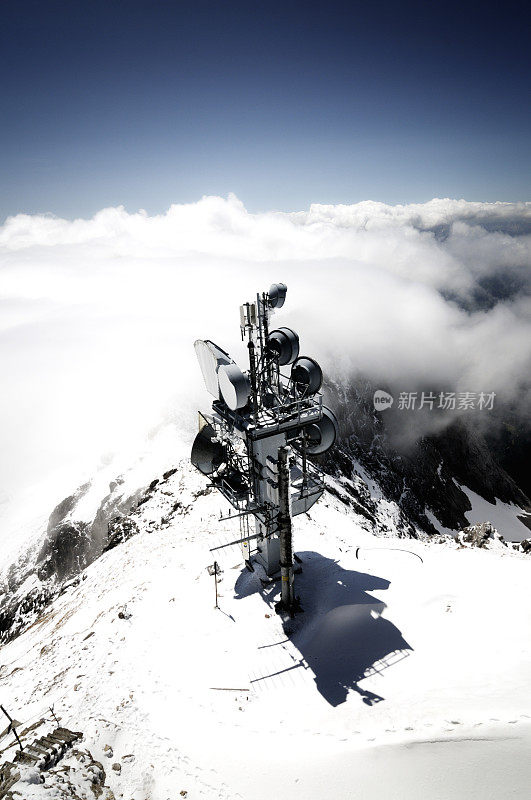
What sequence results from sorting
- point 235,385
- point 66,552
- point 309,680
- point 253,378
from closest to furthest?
1. point 309,680
2. point 235,385
3. point 253,378
4. point 66,552

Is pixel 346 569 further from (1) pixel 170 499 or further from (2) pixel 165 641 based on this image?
(1) pixel 170 499

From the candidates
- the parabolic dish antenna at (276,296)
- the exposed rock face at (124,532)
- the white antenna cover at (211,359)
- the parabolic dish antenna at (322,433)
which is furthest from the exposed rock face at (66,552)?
the parabolic dish antenna at (276,296)

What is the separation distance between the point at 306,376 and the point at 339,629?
1213 centimetres

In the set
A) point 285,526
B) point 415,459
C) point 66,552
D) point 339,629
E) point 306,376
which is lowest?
point 415,459

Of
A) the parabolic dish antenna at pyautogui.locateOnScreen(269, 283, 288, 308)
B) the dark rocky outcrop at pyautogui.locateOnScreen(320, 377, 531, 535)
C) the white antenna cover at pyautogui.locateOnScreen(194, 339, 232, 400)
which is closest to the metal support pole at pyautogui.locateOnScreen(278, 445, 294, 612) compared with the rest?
the white antenna cover at pyautogui.locateOnScreen(194, 339, 232, 400)

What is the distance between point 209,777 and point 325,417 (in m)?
14.2

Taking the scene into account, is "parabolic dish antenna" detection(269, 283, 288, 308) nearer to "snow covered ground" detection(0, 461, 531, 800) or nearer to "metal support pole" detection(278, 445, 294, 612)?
"metal support pole" detection(278, 445, 294, 612)

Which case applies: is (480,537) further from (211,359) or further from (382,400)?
(382,400)

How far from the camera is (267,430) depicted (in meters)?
18.0

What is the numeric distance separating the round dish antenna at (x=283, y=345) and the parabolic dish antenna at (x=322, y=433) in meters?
3.62

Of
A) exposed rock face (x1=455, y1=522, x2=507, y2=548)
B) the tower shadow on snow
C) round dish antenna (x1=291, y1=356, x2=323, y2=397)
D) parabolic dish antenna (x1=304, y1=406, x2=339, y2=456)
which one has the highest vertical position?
round dish antenna (x1=291, y1=356, x2=323, y2=397)

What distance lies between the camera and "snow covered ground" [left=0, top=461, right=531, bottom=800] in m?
10.9

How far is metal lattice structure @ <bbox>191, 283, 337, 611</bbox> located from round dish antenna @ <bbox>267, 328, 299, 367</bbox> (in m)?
0.05

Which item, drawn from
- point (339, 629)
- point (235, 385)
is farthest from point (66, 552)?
point (235, 385)
